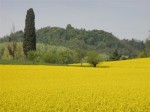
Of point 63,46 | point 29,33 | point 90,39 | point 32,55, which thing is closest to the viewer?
point 32,55

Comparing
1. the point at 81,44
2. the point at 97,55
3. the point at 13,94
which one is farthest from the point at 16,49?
the point at 81,44

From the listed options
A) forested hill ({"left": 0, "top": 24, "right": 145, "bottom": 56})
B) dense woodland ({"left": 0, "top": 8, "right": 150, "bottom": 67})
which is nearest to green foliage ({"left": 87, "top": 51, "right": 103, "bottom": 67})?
A: dense woodland ({"left": 0, "top": 8, "right": 150, "bottom": 67})

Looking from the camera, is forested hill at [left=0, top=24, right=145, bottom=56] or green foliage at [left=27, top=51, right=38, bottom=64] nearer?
green foliage at [left=27, top=51, right=38, bottom=64]

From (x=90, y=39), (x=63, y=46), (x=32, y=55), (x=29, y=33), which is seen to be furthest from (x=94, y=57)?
(x=90, y=39)

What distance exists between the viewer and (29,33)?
6494 cm

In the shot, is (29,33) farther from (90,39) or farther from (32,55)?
(90,39)

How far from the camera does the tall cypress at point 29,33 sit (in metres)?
64.7

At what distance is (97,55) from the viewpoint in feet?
188

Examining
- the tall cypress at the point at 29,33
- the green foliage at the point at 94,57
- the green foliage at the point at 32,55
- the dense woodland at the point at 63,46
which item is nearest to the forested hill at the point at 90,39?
the dense woodland at the point at 63,46

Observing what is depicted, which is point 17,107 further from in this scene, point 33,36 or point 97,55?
point 33,36

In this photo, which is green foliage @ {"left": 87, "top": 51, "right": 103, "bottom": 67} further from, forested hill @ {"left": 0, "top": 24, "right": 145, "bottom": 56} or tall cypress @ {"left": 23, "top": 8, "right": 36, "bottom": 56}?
forested hill @ {"left": 0, "top": 24, "right": 145, "bottom": 56}

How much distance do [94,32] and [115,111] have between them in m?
174

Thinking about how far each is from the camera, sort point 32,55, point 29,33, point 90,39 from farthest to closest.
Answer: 1. point 90,39
2. point 29,33
3. point 32,55

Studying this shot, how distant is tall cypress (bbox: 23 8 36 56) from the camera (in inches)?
2547
